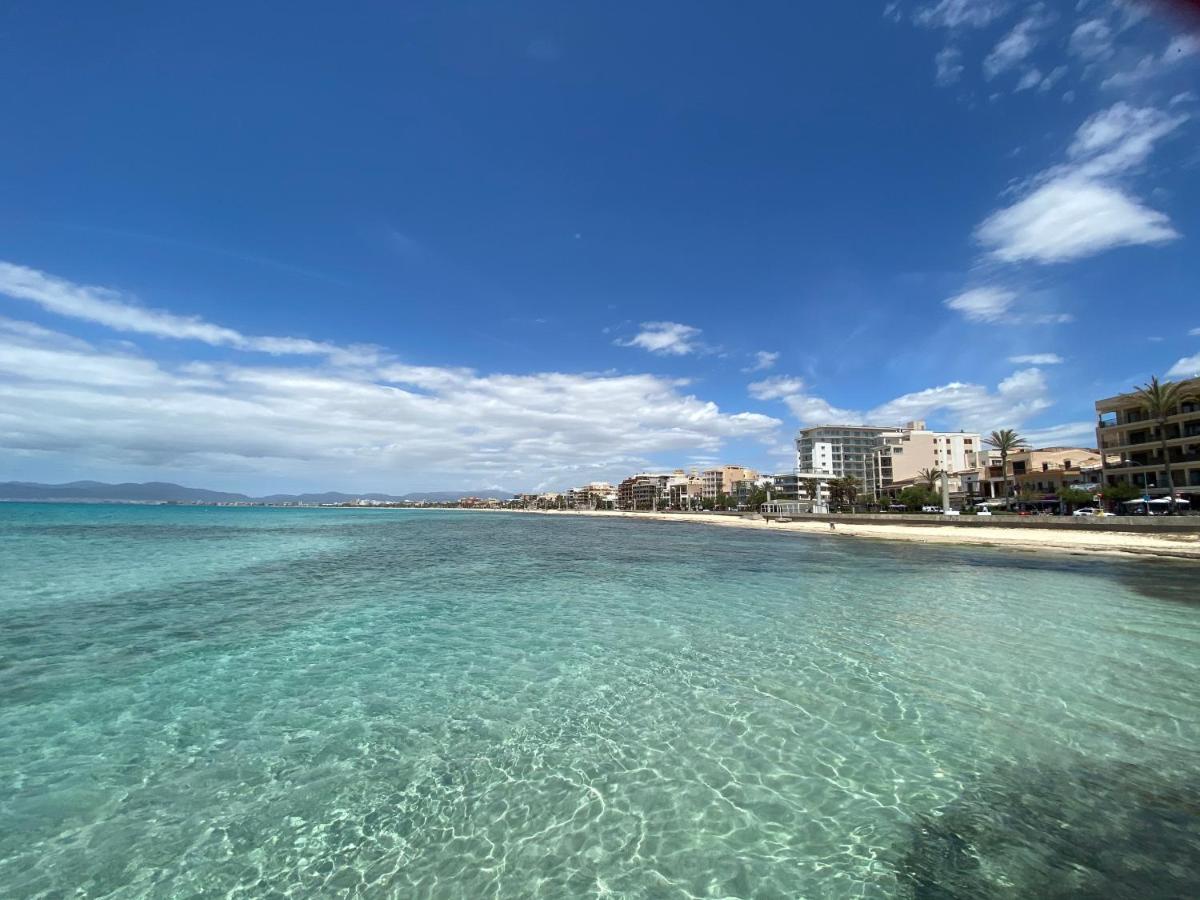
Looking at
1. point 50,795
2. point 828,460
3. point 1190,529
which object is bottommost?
point 50,795

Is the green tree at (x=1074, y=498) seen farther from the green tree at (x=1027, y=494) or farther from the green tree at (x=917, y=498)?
the green tree at (x=917, y=498)

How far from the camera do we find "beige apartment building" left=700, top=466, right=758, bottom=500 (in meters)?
183

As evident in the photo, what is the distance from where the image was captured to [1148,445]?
58.9m

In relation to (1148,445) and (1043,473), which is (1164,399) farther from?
(1043,473)

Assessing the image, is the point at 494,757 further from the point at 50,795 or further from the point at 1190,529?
the point at 1190,529

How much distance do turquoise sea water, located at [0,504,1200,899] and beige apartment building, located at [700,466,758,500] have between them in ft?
549

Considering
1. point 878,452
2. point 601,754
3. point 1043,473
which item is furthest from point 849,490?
point 601,754

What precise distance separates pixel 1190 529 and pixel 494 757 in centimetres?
5409

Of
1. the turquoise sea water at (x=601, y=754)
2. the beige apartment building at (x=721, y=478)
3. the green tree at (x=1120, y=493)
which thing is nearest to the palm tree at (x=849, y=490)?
the green tree at (x=1120, y=493)

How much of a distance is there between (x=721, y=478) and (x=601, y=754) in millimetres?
182505

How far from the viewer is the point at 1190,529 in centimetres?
3956

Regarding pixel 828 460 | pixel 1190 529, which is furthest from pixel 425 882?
pixel 828 460

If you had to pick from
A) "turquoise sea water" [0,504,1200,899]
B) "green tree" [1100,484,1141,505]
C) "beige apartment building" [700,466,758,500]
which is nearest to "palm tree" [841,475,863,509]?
"green tree" [1100,484,1141,505]

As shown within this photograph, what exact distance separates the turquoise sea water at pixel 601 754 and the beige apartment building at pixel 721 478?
6589 inches
